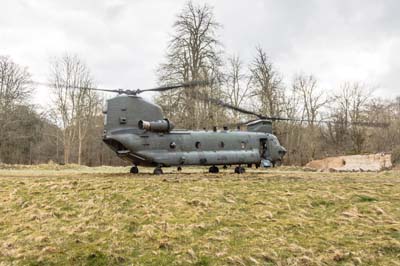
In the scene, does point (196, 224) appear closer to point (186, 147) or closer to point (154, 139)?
point (154, 139)

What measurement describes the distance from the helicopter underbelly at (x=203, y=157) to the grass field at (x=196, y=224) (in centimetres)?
436

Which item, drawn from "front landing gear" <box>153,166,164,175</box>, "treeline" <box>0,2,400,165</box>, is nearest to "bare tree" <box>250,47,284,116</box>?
"treeline" <box>0,2,400,165</box>

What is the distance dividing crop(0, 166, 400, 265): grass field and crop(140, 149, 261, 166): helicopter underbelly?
4.36 meters

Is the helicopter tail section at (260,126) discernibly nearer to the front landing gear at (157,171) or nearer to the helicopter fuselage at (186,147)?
the helicopter fuselage at (186,147)

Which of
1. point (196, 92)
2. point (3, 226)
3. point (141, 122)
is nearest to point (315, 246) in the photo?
→ point (3, 226)

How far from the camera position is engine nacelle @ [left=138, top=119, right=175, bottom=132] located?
14580 millimetres

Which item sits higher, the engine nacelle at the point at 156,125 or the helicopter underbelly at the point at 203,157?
the engine nacelle at the point at 156,125

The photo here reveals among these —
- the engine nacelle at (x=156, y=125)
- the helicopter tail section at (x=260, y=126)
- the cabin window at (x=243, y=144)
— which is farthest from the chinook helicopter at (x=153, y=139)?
the helicopter tail section at (x=260, y=126)

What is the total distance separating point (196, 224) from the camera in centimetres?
718

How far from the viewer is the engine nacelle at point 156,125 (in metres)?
14.6

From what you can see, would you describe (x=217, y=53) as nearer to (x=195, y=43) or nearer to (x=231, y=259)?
(x=195, y=43)

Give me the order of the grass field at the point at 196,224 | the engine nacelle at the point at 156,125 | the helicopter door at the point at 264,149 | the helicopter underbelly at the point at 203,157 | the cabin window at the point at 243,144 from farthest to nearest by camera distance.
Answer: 1. the helicopter door at the point at 264,149
2. the cabin window at the point at 243,144
3. the helicopter underbelly at the point at 203,157
4. the engine nacelle at the point at 156,125
5. the grass field at the point at 196,224

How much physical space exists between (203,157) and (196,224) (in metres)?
8.78

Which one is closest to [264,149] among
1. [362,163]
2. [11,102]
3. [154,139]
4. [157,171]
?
[362,163]
